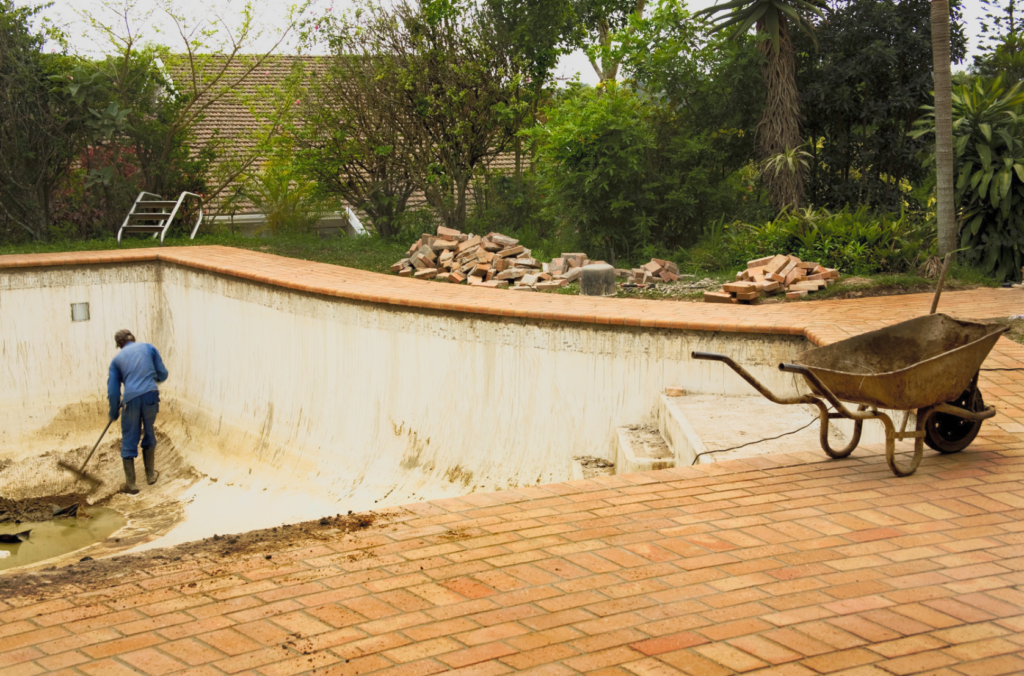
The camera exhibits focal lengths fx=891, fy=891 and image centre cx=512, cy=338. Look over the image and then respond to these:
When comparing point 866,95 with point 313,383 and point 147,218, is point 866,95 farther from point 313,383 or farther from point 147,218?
point 147,218

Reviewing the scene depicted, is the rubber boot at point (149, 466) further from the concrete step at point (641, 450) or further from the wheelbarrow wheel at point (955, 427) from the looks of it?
the wheelbarrow wheel at point (955, 427)

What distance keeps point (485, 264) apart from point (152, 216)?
774 centimetres

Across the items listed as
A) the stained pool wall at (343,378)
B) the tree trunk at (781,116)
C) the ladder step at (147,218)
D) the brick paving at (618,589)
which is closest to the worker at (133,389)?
the stained pool wall at (343,378)

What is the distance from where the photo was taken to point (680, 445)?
689cm

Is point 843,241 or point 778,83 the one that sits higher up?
point 778,83

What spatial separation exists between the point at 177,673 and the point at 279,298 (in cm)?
871

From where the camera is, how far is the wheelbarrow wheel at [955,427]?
16.8 ft

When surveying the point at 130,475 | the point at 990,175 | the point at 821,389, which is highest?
the point at 990,175

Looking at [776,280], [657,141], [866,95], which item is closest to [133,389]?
[776,280]

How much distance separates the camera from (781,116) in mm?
12836

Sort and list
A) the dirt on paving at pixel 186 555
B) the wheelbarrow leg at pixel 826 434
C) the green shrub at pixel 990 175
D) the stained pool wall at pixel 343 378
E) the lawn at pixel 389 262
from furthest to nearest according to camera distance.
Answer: the green shrub at pixel 990 175, the lawn at pixel 389 262, the stained pool wall at pixel 343 378, the wheelbarrow leg at pixel 826 434, the dirt on paving at pixel 186 555

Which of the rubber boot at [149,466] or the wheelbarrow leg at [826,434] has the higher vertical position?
the wheelbarrow leg at [826,434]

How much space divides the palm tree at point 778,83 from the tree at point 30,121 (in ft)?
36.5

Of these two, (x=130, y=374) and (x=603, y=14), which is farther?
(x=603, y=14)
